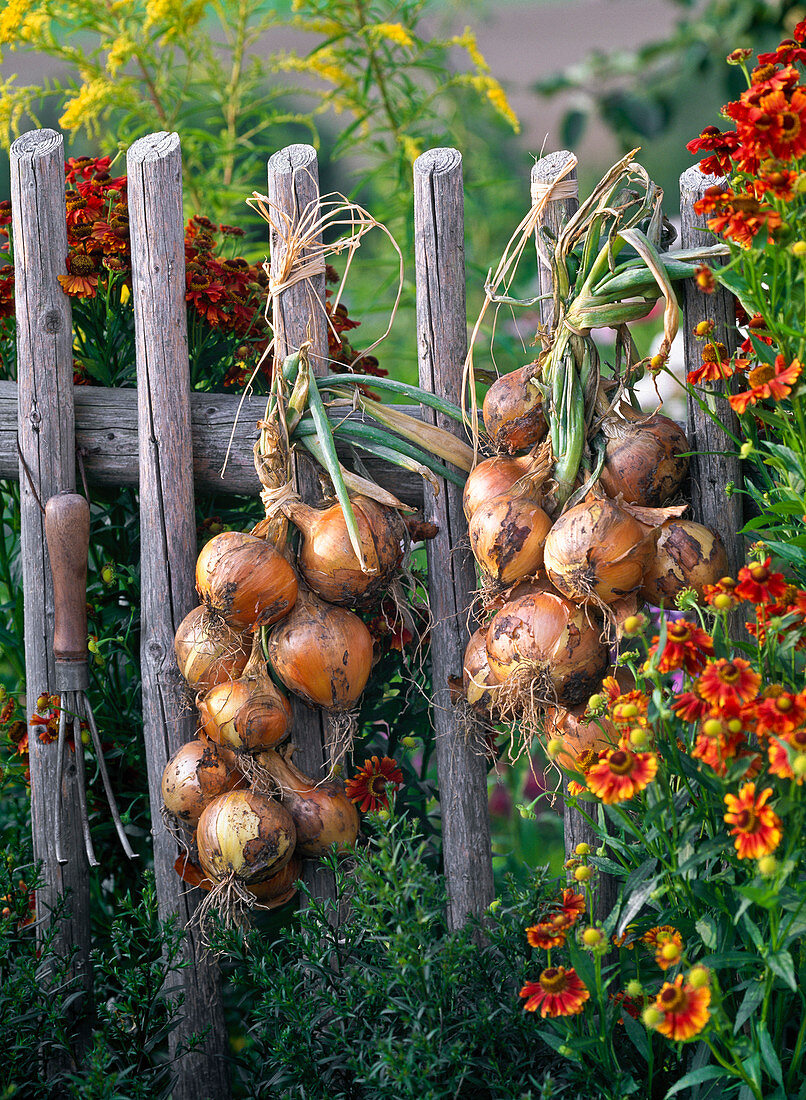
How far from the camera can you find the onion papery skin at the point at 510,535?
143cm

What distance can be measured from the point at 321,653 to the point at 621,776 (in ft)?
2.10

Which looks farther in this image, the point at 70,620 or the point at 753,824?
the point at 70,620

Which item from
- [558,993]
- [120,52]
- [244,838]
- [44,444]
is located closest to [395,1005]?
[558,993]

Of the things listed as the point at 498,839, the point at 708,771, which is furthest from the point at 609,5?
the point at 708,771

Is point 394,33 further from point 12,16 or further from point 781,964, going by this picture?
point 781,964

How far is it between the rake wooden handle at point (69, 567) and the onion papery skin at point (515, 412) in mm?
779

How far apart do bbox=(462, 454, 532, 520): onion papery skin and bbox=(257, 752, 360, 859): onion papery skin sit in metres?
0.56

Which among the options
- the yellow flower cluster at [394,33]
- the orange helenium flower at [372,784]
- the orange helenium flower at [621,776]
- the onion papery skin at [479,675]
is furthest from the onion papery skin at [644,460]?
the yellow flower cluster at [394,33]

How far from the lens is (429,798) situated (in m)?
1.92

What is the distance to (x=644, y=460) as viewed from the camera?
1438 millimetres

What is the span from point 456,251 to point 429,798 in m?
1.09

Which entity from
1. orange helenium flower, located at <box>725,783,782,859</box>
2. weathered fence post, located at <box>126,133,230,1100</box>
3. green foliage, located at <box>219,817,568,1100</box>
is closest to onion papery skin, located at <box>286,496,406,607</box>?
weathered fence post, located at <box>126,133,230,1100</box>

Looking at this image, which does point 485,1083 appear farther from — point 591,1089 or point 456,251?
point 456,251

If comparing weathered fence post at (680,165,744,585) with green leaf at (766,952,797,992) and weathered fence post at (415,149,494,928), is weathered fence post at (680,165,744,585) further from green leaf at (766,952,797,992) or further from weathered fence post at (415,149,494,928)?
green leaf at (766,952,797,992)
